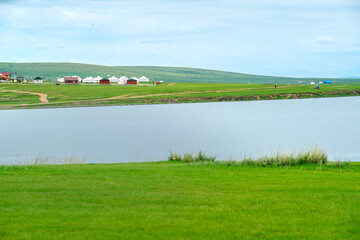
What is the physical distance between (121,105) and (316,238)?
7388cm

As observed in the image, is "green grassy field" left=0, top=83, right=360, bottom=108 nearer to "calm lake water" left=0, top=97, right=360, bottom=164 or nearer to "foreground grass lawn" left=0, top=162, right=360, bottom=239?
"calm lake water" left=0, top=97, right=360, bottom=164

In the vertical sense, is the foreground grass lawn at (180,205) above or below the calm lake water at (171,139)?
above

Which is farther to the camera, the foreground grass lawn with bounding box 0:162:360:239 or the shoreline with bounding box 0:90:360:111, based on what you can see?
the shoreline with bounding box 0:90:360:111

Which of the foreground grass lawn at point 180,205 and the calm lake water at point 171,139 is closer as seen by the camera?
the foreground grass lawn at point 180,205

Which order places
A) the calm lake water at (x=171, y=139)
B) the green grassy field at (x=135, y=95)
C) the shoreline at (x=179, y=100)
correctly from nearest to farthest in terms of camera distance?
the calm lake water at (x=171, y=139) < the shoreline at (x=179, y=100) < the green grassy field at (x=135, y=95)

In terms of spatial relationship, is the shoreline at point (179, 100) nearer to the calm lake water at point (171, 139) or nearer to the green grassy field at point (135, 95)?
the green grassy field at point (135, 95)

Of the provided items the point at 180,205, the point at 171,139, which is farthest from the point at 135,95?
the point at 180,205

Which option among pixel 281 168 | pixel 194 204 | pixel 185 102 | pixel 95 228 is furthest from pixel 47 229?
pixel 185 102

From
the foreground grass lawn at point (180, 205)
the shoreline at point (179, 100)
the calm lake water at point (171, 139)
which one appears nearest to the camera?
the foreground grass lawn at point (180, 205)

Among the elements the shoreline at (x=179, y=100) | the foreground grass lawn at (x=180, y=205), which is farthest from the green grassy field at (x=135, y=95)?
the foreground grass lawn at (x=180, y=205)

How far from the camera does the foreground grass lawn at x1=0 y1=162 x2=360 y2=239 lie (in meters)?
7.80

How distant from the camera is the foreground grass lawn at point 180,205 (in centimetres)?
780

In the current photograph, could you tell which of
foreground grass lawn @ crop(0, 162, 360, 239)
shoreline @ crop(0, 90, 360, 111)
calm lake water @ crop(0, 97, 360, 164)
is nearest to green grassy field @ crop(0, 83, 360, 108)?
shoreline @ crop(0, 90, 360, 111)

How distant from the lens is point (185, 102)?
88.1m
